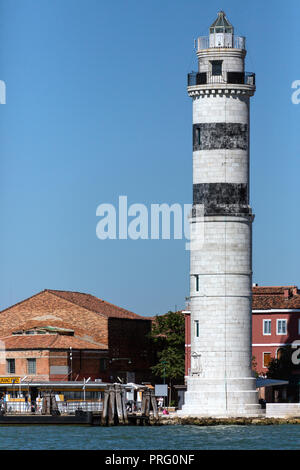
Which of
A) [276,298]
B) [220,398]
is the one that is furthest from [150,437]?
[276,298]

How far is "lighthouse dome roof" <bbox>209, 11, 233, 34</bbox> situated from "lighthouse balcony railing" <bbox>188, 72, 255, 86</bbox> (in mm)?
2069

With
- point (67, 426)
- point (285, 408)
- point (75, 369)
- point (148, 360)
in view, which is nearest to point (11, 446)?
point (67, 426)

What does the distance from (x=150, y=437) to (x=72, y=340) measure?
77.0 feet

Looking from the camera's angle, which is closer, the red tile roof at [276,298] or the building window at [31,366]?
the building window at [31,366]

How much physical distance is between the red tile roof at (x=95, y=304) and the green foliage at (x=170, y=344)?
2128 mm

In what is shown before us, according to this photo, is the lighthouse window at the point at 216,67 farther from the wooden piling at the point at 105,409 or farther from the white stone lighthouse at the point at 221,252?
Result: the wooden piling at the point at 105,409

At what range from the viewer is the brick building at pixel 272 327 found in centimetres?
8256

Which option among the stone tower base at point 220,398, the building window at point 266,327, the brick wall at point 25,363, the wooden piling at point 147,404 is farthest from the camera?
the building window at point 266,327

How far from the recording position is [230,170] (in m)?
68.1

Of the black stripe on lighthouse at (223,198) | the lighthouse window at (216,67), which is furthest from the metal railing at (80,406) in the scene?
the lighthouse window at (216,67)

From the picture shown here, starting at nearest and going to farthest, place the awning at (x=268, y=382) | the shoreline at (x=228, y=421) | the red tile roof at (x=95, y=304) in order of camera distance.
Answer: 1. the shoreline at (x=228, y=421)
2. the awning at (x=268, y=382)
3. the red tile roof at (x=95, y=304)

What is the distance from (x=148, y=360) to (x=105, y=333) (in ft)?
14.1

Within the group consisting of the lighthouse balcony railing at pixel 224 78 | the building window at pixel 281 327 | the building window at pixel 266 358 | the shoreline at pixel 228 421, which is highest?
the lighthouse balcony railing at pixel 224 78

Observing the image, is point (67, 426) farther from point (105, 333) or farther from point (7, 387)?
point (105, 333)
